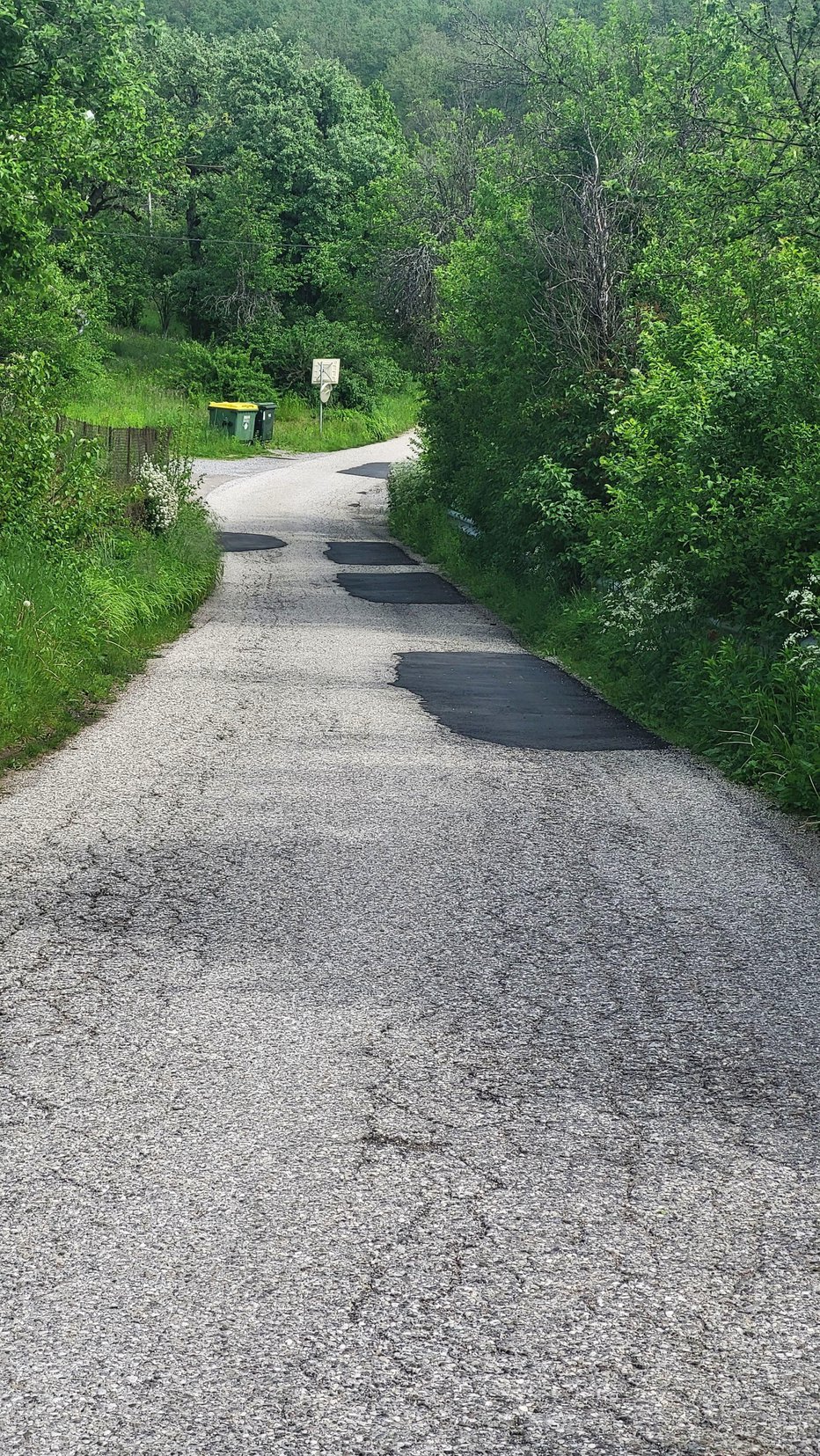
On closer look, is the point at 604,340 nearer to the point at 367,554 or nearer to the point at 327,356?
the point at 367,554

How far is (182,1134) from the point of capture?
13.7 ft

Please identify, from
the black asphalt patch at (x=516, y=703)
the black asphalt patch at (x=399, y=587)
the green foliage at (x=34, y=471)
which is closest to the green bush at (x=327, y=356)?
the black asphalt patch at (x=399, y=587)

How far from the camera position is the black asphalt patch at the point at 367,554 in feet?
88.8

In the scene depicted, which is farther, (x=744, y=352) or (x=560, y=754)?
(x=744, y=352)

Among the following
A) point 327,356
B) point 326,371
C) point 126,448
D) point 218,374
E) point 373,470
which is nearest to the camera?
point 126,448

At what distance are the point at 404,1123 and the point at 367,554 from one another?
81.0 ft

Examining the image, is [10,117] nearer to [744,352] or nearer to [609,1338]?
[744,352]

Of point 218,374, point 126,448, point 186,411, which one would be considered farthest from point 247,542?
point 218,374

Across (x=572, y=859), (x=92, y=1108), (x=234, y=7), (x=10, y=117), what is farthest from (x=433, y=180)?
(x=234, y=7)

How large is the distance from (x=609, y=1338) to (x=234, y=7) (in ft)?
467

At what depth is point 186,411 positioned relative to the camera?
182 ft

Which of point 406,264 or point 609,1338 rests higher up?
point 406,264

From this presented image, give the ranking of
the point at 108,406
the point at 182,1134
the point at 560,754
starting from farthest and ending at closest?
the point at 108,406, the point at 560,754, the point at 182,1134

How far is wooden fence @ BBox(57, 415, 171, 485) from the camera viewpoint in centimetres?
1911
